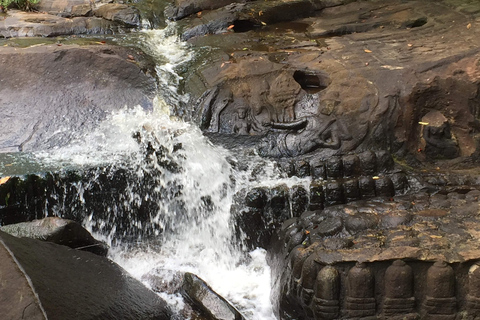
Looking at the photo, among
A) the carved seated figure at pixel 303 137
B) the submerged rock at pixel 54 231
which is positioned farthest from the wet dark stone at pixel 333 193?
the submerged rock at pixel 54 231

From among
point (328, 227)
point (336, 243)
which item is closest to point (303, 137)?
point (328, 227)

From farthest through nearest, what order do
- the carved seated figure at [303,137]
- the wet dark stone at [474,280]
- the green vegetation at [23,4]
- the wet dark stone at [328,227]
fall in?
the green vegetation at [23,4] → the carved seated figure at [303,137] → the wet dark stone at [328,227] → the wet dark stone at [474,280]

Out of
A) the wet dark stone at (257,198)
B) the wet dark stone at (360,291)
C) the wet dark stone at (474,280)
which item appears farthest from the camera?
the wet dark stone at (257,198)

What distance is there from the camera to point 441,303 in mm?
3080

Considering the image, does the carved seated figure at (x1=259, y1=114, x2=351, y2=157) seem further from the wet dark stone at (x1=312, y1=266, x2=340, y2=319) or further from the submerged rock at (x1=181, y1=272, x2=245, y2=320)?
the wet dark stone at (x1=312, y1=266, x2=340, y2=319)

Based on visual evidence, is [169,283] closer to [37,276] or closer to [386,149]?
[37,276]

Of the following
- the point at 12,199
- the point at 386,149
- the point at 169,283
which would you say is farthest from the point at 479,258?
the point at 12,199

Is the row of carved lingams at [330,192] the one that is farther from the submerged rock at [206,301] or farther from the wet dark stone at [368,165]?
the submerged rock at [206,301]

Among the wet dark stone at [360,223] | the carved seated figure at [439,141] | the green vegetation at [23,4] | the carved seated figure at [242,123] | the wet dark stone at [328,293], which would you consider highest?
the green vegetation at [23,4]

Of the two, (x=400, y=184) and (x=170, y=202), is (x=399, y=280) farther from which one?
(x=170, y=202)

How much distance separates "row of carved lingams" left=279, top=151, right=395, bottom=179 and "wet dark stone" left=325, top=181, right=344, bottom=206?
0.16 meters

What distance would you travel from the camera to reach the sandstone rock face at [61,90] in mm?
4980

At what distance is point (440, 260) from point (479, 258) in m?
0.24

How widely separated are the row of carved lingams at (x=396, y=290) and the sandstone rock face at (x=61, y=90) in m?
3.13
